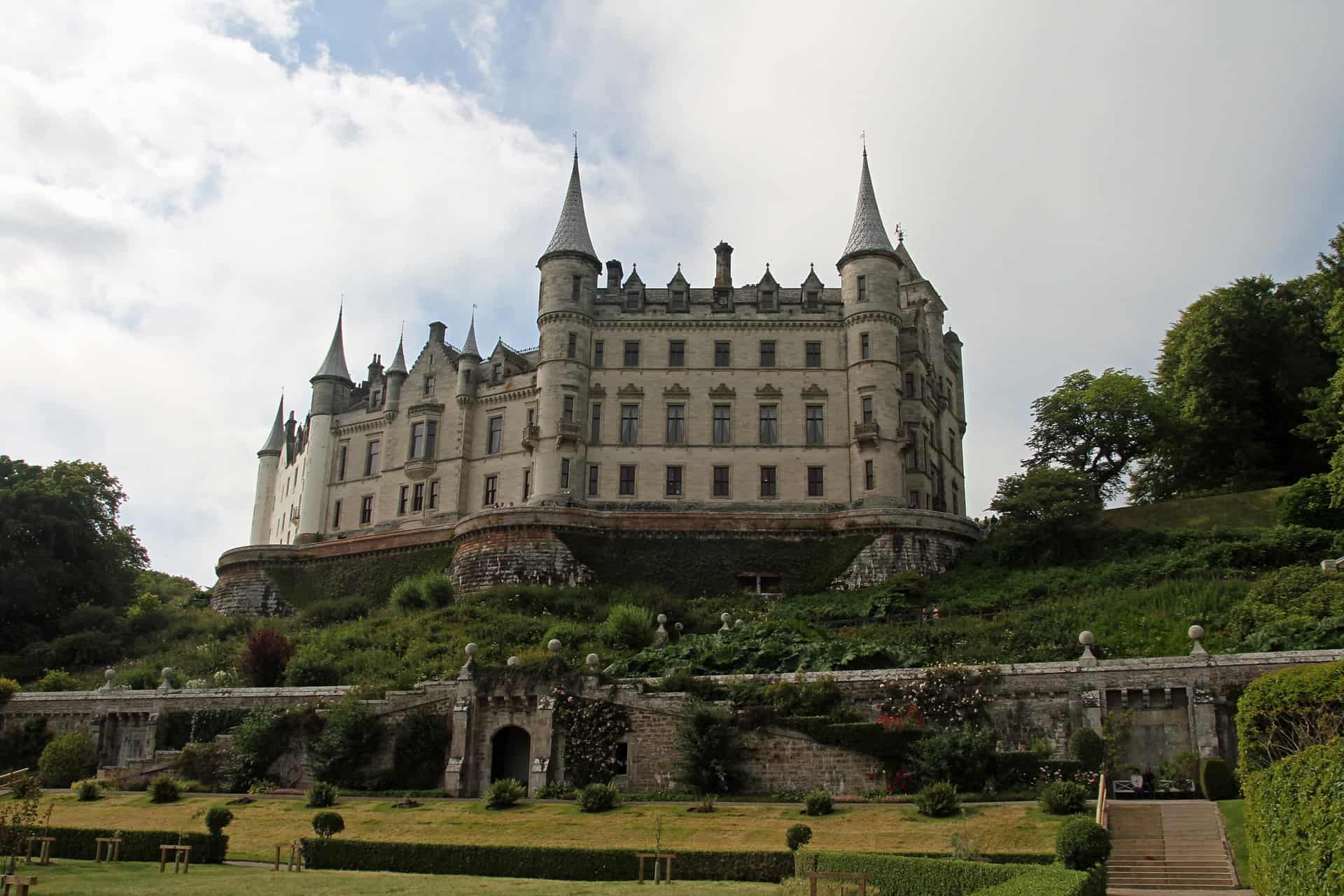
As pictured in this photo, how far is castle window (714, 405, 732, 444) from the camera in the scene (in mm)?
61812

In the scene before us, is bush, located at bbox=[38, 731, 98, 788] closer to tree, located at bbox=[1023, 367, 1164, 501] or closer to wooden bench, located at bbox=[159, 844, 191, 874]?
wooden bench, located at bbox=[159, 844, 191, 874]

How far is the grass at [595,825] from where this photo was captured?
2677 centimetres

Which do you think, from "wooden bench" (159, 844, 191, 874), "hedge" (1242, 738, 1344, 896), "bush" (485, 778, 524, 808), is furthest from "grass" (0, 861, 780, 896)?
"hedge" (1242, 738, 1344, 896)

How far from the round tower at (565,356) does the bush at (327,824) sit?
98.2ft

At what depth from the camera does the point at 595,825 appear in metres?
30.8

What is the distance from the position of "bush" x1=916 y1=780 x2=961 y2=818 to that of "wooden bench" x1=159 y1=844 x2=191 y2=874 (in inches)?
662

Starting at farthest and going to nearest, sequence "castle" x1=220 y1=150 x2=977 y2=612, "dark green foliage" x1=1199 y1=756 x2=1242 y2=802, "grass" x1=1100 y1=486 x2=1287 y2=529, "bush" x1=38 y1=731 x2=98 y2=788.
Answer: "castle" x1=220 y1=150 x2=977 y2=612, "grass" x1=1100 y1=486 x2=1287 y2=529, "bush" x1=38 y1=731 x2=98 y2=788, "dark green foliage" x1=1199 y1=756 x2=1242 y2=802

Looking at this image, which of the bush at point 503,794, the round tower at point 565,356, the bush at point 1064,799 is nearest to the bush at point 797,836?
the bush at point 1064,799

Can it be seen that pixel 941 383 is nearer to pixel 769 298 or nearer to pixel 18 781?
pixel 769 298

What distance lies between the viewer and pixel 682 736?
3525cm

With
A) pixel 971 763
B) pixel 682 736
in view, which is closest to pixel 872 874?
pixel 971 763

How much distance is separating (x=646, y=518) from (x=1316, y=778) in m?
40.3

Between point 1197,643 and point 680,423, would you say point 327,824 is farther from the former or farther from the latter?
point 680,423

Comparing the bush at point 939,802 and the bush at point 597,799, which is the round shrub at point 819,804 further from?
the bush at point 597,799
